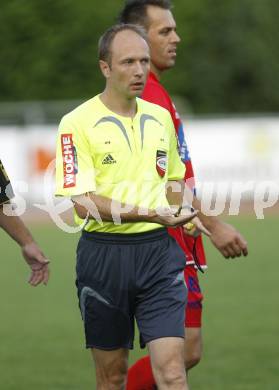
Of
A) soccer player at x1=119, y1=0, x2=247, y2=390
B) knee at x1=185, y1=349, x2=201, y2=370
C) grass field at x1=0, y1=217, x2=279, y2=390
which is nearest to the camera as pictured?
soccer player at x1=119, y1=0, x2=247, y2=390

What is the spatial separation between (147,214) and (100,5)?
33627 mm

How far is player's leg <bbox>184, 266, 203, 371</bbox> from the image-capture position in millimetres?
6906

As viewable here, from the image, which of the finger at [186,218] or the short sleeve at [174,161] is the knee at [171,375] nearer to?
the finger at [186,218]

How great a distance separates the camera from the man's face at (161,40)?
6980 mm

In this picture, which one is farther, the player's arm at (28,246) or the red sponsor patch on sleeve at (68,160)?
the player's arm at (28,246)

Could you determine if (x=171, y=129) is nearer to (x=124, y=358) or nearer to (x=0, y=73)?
(x=124, y=358)

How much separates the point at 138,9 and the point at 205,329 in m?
4.41

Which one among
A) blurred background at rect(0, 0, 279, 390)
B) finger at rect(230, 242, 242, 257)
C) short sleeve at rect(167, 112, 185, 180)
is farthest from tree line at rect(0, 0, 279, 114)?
finger at rect(230, 242, 242, 257)

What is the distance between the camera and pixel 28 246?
21.5 ft

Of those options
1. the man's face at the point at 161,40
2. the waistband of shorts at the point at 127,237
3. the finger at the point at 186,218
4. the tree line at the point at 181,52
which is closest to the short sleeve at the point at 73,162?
the waistband of shorts at the point at 127,237

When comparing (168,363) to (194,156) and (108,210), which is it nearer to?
(108,210)

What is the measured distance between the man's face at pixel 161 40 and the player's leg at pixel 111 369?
1.82 metres

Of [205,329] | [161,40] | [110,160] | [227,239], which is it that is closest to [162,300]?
[227,239]

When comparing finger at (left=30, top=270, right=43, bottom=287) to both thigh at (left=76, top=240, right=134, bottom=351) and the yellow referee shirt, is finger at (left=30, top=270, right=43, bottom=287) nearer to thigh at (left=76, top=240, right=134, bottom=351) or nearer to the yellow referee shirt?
thigh at (left=76, top=240, right=134, bottom=351)
